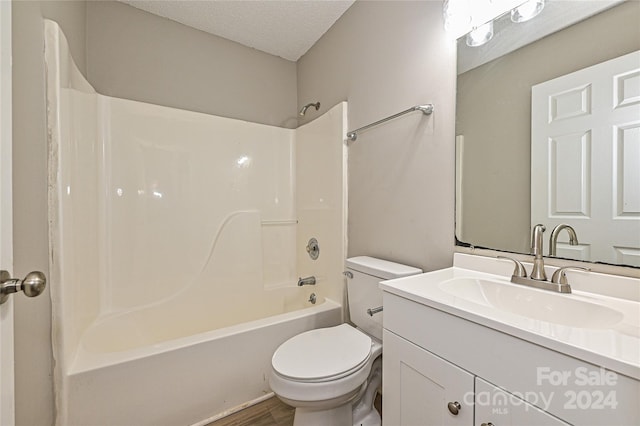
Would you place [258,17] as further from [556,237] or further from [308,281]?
[556,237]

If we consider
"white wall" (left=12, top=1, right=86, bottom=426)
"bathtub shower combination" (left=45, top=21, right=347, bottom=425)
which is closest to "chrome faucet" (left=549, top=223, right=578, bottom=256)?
"bathtub shower combination" (left=45, top=21, right=347, bottom=425)

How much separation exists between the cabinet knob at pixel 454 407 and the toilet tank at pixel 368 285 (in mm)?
528

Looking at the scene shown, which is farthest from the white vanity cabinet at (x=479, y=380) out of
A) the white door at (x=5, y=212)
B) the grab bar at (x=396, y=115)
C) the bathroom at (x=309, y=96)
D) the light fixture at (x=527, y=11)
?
the light fixture at (x=527, y=11)

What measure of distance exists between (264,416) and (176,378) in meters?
0.49

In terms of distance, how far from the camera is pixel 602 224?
2.60 feet

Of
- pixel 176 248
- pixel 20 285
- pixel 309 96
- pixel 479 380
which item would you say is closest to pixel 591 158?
pixel 479 380

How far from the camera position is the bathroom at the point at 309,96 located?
2.92ft

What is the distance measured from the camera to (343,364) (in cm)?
110

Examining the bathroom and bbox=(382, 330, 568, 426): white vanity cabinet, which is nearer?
bbox=(382, 330, 568, 426): white vanity cabinet

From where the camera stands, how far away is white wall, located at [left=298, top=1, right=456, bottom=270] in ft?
4.00

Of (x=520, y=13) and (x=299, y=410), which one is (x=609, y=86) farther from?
(x=299, y=410)

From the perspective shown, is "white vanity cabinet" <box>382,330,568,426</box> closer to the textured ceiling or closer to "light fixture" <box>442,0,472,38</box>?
"light fixture" <box>442,0,472,38</box>

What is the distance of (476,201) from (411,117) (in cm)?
52

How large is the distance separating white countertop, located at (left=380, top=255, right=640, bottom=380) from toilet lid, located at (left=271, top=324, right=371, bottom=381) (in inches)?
16.1
